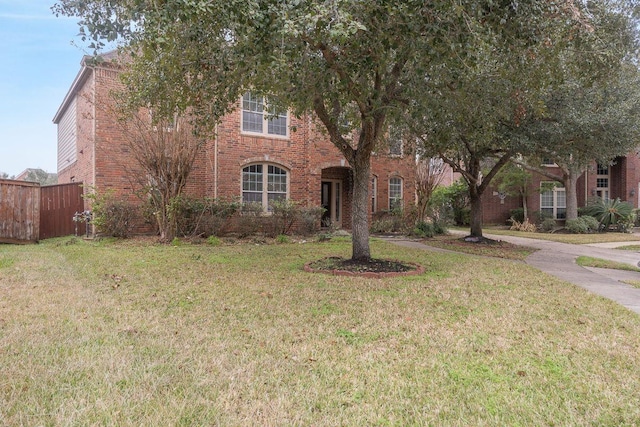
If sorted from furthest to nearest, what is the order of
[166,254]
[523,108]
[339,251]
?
[339,251], [166,254], [523,108]

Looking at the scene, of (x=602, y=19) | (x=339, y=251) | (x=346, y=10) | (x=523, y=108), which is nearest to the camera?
(x=346, y=10)

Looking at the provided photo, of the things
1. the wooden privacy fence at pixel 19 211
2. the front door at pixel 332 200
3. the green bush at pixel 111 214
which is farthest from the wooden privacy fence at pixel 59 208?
the front door at pixel 332 200

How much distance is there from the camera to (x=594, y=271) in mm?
7754

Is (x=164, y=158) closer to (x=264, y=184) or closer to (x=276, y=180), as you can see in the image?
(x=264, y=184)

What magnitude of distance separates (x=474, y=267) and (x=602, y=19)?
4.55 m

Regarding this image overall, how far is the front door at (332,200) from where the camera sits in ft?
54.1

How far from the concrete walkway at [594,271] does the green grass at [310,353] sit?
1.42ft

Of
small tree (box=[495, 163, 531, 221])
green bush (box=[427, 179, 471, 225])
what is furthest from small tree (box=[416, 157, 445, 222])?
small tree (box=[495, 163, 531, 221])

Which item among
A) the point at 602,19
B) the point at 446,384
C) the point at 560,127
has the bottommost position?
the point at 446,384

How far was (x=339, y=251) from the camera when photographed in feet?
31.7

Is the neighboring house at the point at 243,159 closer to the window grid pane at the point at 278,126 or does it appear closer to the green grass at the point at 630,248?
the window grid pane at the point at 278,126

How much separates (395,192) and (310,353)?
14.5 metres

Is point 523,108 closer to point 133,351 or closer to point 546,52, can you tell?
point 546,52

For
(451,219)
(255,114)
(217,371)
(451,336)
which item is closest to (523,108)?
(451,336)
